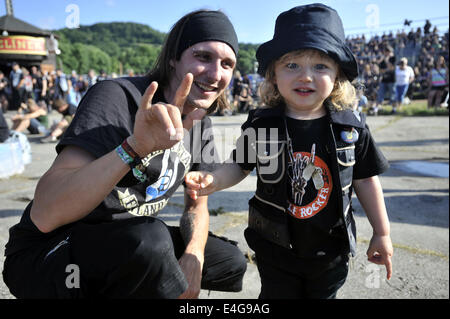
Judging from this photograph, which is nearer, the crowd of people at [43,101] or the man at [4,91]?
the crowd of people at [43,101]

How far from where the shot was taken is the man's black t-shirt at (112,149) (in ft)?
3.98

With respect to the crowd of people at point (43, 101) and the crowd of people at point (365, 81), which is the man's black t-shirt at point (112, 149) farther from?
the crowd of people at point (43, 101)

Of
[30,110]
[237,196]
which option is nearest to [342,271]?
[237,196]

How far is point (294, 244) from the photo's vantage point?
4.90ft

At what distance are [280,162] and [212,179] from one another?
32cm

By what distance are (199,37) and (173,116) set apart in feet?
2.13

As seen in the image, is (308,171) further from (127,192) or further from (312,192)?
(127,192)

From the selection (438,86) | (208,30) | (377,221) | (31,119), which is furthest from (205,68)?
(438,86)

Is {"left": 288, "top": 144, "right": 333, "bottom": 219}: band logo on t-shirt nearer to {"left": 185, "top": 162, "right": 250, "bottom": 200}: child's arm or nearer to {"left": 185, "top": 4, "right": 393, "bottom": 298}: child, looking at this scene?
{"left": 185, "top": 4, "right": 393, "bottom": 298}: child

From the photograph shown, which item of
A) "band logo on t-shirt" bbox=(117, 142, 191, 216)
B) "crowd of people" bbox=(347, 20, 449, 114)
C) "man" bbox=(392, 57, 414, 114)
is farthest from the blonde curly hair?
"man" bbox=(392, 57, 414, 114)

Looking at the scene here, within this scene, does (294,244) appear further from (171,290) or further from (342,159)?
(171,290)

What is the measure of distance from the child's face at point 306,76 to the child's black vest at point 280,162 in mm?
134

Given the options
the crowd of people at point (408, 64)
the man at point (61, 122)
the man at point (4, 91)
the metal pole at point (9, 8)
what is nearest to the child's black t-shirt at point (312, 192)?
the metal pole at point (9, 8)

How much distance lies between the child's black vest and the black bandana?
37 centimetres
